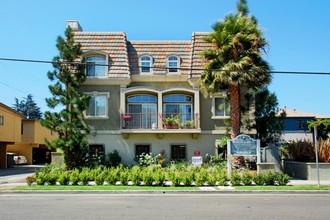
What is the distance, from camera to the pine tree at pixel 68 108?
2448 cm

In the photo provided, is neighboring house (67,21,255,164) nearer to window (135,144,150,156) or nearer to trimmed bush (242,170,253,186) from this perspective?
window (135,144,150,156)

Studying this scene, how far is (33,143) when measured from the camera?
52438 millimetres

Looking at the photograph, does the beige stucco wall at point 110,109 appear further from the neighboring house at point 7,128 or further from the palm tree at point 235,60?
the neighboring house at point 7,128

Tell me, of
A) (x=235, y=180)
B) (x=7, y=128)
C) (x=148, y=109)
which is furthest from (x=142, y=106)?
(x=7, y=128)

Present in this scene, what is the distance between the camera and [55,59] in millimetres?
25141

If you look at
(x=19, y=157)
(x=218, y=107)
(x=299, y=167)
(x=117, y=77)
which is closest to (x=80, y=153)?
(x=117, y=77)

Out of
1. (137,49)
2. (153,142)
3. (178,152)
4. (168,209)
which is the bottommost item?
(168,209)

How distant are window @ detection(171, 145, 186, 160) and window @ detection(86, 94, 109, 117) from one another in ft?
18.5

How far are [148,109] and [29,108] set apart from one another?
296 feet

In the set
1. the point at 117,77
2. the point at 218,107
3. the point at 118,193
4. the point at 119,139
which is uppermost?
the point at 117,77

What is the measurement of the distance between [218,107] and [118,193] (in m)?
13.6

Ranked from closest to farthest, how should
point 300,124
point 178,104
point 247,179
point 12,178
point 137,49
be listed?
point 247,179 < point 12,178 < point 178,104 < point 137,49 < point 300,124

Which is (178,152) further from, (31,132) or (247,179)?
(31,132)

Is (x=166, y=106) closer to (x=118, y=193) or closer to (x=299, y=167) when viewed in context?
(x=299, y=167)
